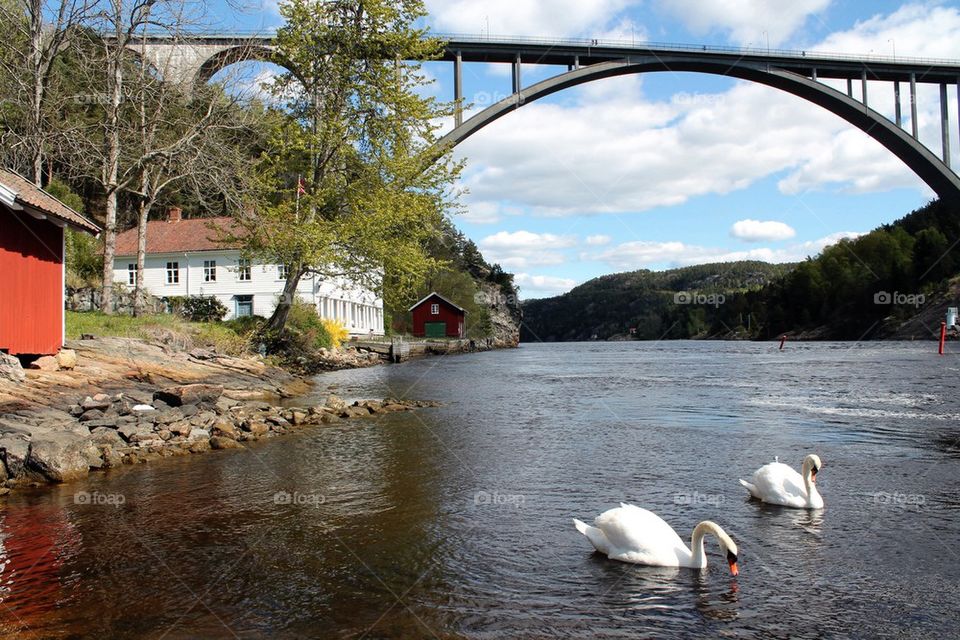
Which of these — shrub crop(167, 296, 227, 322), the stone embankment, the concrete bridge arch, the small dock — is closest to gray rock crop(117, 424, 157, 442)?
the stone embankment

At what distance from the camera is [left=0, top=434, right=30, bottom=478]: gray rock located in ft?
33.0

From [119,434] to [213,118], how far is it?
1618 cm

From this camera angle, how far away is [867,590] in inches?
228

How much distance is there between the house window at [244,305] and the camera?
4309 centimetres

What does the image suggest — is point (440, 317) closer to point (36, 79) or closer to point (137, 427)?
point (36, 79)

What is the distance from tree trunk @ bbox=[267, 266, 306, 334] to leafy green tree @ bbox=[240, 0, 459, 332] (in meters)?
0.08

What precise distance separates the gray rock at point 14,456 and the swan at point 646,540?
26.2 ft

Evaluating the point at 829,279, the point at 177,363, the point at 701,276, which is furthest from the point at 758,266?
the point at 177,363

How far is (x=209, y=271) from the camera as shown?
4309 centimetres

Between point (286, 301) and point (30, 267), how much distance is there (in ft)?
47.6

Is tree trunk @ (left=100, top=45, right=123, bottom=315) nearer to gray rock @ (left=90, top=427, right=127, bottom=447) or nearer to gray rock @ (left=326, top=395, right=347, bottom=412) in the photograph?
gray rock @ (left=326, top=395, right=347, bottom=412)

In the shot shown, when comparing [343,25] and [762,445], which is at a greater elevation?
[343,25]

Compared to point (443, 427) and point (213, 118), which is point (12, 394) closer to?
point (443, 427)

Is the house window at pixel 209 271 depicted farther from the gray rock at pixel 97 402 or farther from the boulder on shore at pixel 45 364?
the gray rock at pixel 97 402
